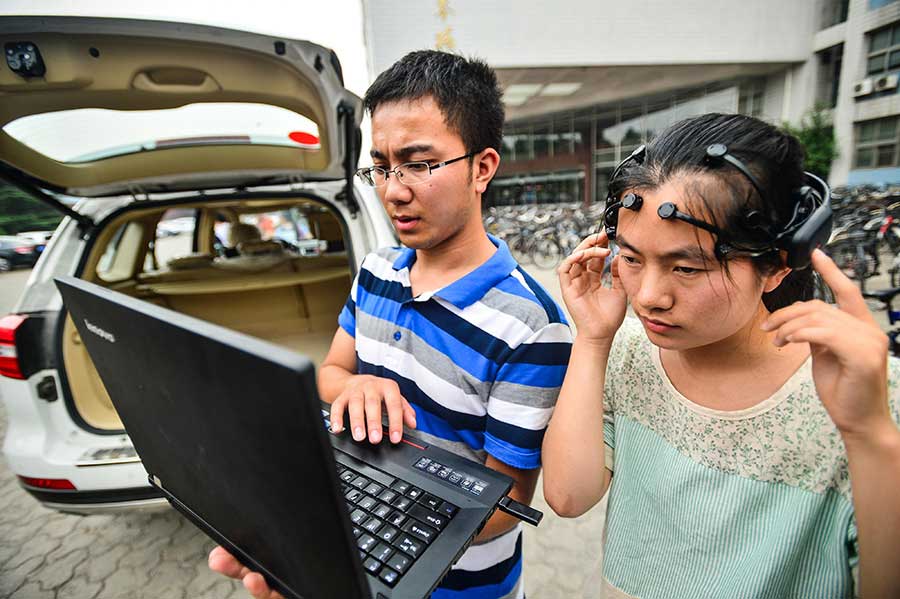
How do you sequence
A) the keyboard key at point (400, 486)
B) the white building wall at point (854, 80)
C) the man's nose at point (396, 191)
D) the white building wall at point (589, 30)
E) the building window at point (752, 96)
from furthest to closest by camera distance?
the building window at point (752, 96)
the white building wall at point (854, 80)
the white building wall at point (589, 30)
the man's nose at point (396, 191)
the keyboard key at point (400, 486)

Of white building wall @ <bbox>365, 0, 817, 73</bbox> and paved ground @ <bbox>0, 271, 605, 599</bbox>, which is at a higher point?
white building wall @ <bbox>365, 0, 817, 73</bbox>

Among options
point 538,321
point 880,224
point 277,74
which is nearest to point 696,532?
point 538,321

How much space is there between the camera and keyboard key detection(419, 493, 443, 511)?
729 millimetres

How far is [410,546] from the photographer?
0.66 meters

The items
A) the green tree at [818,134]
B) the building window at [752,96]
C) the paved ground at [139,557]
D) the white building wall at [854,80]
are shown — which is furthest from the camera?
the building window at [752,96]

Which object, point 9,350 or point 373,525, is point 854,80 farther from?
point 9,350

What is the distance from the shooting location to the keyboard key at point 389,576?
0.60m

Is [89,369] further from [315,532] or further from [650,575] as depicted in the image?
[650,575]

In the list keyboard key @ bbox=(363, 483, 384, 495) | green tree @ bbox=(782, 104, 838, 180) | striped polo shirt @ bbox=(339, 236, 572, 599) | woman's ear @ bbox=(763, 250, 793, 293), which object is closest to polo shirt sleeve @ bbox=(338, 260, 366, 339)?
striped polo shirt @ bbox=(339, 236, 572, 599)

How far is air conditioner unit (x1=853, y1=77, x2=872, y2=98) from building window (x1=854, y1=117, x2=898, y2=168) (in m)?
1.04

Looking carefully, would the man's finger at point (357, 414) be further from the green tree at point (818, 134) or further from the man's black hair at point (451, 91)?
the green tree at point (818, 134)

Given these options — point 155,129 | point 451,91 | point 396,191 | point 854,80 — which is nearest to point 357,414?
point 396,191

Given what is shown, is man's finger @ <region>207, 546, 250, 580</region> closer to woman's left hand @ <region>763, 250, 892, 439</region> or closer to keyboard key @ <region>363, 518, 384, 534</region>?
keyboard key @ <region>363, 518, 384, 534</region>

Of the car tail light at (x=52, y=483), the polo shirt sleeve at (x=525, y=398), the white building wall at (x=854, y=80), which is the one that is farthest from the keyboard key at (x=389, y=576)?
the white building wall at (x=854, y=80)
